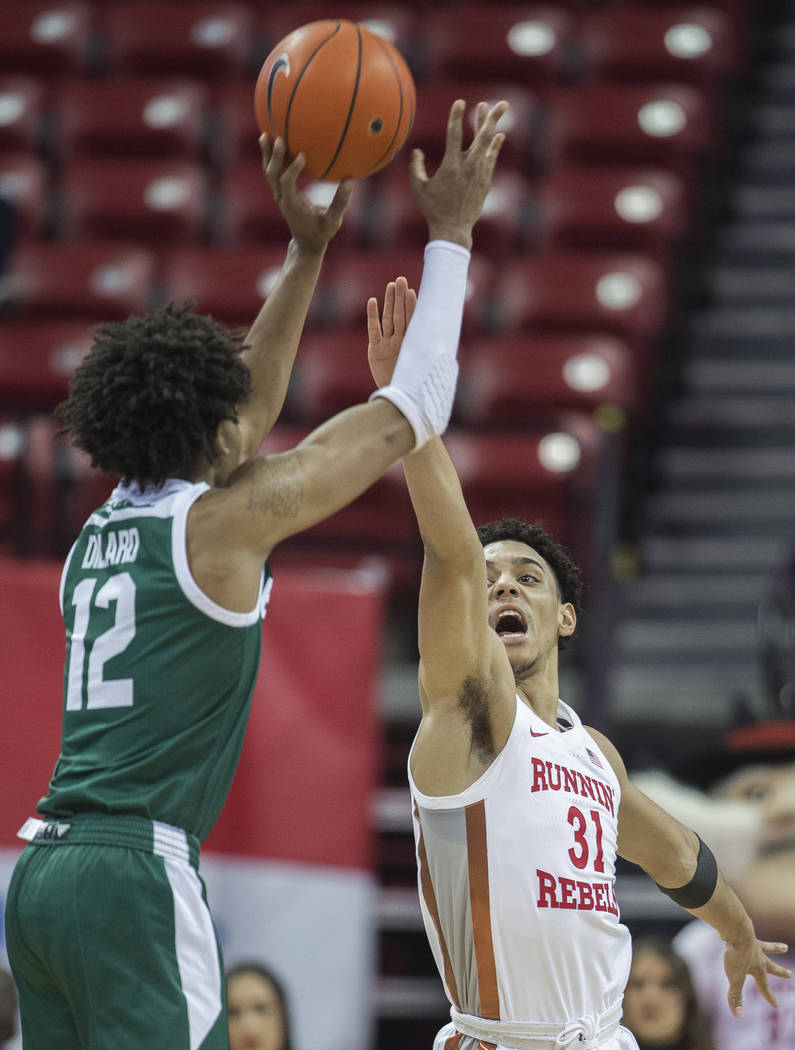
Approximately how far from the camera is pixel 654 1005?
225 inches

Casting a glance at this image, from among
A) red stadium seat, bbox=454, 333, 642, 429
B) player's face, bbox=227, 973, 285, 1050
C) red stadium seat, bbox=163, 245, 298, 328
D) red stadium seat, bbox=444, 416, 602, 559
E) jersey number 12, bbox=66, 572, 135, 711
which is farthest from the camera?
red stadium seat, bbox=163, 245, 298, 328

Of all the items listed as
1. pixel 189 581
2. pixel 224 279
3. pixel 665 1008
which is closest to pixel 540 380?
pixel 224 279

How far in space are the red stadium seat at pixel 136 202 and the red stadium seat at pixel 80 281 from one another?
0.43 meters

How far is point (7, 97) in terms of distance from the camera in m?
9.38

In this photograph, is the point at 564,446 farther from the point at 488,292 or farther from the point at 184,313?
the point at 184,313

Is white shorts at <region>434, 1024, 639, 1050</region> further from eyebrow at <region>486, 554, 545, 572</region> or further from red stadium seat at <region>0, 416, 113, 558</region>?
red stadium seat at <region>0, 416, 113, 558</region>

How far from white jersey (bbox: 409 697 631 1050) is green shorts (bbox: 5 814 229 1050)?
660 mm

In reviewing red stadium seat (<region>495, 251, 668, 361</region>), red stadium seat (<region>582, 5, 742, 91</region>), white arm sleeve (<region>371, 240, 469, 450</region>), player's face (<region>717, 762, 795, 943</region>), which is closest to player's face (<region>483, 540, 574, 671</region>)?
white arm sleeve (<region>371, 240, 469, 450</region>)

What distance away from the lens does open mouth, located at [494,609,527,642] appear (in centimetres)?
373

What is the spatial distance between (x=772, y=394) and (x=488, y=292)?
178 cm

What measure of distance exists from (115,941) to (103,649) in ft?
1.76

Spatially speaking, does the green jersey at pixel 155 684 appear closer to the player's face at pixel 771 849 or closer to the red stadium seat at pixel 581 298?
the player's face at pixel 771 849

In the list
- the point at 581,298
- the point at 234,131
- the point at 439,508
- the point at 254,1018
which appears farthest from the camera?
the point at 234,131

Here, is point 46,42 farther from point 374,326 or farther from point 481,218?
point 374,326
